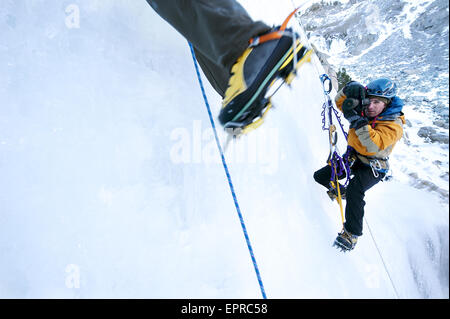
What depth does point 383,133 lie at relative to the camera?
111cm

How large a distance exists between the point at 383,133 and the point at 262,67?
747 millimetres

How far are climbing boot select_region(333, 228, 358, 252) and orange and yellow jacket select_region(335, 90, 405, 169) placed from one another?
14.7 inches

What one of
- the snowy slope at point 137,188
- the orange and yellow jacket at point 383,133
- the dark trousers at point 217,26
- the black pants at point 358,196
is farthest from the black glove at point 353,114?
the dark trousers at point 217,26

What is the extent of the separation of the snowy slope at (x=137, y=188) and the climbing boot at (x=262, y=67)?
1.83ft

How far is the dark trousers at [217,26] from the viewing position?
72cm

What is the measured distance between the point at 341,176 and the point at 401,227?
0.75m

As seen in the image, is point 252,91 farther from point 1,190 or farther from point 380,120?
point 1,190

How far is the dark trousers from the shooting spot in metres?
0.72

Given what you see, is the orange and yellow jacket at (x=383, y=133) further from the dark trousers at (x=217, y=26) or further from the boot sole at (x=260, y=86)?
the dark trousers at (x=217, y=26)

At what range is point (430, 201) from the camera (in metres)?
1.91

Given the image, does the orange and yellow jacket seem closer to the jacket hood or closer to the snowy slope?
the jacket hood

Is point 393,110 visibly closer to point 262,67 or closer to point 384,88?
point 384,88

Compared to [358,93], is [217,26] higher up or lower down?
higher up

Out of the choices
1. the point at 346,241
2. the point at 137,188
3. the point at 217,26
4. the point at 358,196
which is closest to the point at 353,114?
the point at 358,196
